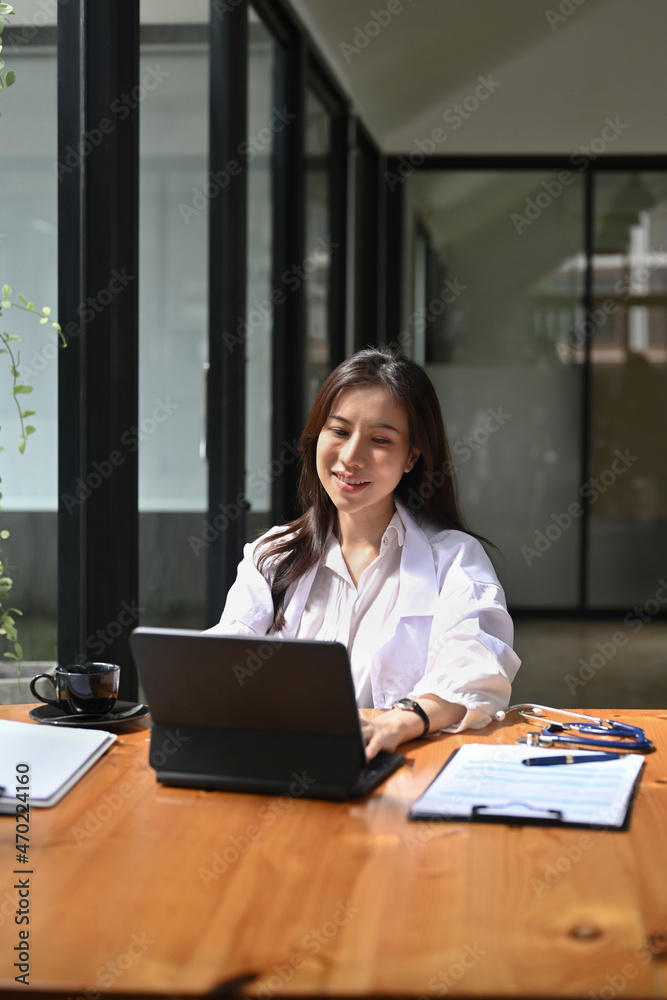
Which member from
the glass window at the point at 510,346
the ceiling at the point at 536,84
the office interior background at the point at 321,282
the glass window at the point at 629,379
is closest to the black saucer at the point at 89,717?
the office interior background at the point at 321,282

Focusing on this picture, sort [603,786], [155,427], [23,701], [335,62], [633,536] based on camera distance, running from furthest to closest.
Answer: [633,536] → [335,62] → [155,427] → [23,701] → [603,786]

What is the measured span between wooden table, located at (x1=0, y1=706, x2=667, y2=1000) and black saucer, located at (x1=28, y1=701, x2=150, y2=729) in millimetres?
271

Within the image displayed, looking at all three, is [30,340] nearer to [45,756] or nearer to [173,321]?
[173,321]

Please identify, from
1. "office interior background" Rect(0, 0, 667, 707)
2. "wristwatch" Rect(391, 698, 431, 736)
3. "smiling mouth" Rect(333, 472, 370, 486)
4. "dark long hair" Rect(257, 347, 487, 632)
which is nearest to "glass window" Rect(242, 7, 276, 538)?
"office interior background" Rect(0, 0, 667, 707)

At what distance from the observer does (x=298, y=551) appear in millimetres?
1938

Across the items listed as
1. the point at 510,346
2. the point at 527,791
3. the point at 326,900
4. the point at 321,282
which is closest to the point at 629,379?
the point at 510,346

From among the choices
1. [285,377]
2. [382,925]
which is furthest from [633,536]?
[382,925]

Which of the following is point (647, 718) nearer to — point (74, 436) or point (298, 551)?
point (298, 551)

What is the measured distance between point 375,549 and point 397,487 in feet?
0.48

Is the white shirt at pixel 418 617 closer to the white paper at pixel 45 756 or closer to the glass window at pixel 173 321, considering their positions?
the white paper at pixel 45 756

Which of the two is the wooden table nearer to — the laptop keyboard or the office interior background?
the laptop keyboard

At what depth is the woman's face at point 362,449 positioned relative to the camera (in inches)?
74.4

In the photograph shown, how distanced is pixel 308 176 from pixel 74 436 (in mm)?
2343

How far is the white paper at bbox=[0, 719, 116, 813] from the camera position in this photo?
1.19 m
